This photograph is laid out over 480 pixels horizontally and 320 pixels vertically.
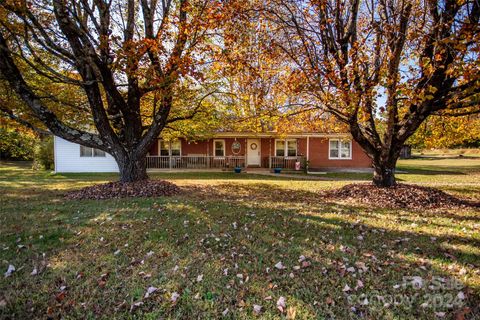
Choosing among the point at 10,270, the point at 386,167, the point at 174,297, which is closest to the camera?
the point at 174,297

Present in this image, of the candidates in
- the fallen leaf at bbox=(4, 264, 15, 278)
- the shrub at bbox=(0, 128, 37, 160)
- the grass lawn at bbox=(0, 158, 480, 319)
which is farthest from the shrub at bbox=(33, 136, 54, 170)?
the fallen leaf at bbox=(4, 264, 15, 278)

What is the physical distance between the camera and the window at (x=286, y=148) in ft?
67.7

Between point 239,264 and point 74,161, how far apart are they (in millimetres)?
18842

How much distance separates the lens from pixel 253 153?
20859 millimetres

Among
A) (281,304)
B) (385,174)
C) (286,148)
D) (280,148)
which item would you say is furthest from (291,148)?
(281,304)

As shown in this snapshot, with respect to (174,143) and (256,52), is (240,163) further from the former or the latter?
(256,52)

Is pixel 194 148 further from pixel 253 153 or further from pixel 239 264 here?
pixel 239 264

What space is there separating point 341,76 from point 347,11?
2.54 m

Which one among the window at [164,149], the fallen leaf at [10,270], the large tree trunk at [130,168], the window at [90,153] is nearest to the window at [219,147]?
the window at [164,149]

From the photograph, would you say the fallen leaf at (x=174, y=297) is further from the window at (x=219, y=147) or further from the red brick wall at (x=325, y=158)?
the red brick wall at (x=325, y=158)

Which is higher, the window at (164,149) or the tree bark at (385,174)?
the window at (164,149)

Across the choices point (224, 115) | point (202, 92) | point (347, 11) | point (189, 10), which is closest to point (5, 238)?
point (189, 10)

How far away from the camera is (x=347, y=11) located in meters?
8.30

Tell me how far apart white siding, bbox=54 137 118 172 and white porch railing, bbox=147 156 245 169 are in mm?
2954
